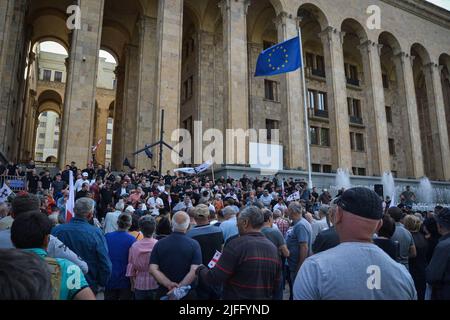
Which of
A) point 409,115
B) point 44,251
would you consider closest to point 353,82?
point 409,115

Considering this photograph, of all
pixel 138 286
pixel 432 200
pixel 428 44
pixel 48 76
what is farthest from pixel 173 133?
pixel 48 76

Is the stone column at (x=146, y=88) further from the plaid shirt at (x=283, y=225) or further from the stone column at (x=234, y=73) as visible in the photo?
the plaid shirt at (x=283, y=225)

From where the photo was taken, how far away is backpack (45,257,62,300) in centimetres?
204

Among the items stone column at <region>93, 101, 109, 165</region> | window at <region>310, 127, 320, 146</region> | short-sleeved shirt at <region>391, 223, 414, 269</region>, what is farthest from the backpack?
stone column at <region>93, 101, 109, 165</region>

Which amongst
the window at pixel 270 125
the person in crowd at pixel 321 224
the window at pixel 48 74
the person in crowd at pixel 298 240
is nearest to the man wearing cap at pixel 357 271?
the person in crowd at pixel 298 240

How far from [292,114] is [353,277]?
69.3 ft

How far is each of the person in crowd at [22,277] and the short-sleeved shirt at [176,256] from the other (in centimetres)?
235

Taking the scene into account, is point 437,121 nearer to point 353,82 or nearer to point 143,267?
point 353,82

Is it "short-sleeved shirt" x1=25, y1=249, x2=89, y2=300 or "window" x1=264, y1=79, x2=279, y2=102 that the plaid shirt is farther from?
"window" x1=264, y1=79, x2=279, y2=102

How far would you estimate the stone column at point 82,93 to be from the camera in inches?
652

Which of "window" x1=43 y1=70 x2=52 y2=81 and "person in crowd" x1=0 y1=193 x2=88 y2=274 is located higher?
"window" x1=43 y1=70 x2=52 y2=81

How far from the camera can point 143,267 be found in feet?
13.4

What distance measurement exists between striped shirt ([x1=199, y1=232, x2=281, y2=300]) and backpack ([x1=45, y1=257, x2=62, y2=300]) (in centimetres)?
133
